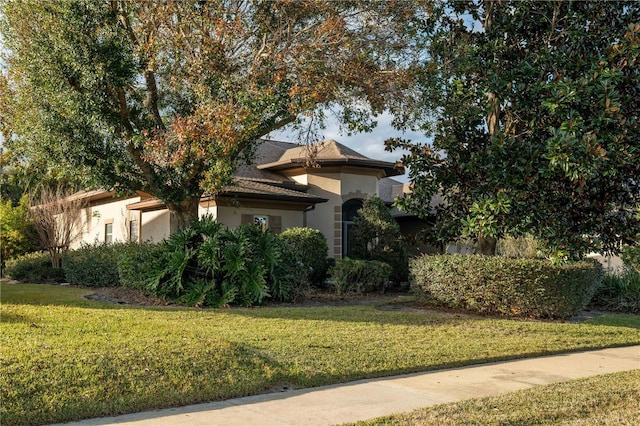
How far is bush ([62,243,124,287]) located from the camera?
776 inches

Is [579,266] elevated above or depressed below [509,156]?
below

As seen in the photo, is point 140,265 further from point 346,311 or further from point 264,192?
point 264,192

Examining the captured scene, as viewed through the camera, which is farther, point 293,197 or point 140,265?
point 293,197

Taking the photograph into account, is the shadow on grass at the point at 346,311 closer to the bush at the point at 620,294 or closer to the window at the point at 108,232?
the bush at the point at 620,294

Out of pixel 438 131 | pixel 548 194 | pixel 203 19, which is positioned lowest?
pixel 548 194

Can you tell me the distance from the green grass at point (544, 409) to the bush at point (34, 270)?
2023cm

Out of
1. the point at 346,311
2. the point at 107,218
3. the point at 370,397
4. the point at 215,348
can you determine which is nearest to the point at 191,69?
the point at 346,311

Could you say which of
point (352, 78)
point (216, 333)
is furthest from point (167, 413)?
point (352, 78)

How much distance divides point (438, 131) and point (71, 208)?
16.7m

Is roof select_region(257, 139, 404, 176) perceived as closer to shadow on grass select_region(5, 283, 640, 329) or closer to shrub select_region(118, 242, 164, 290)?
shrub select_region(118, 242, 164, 290)

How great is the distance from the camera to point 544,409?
621 centimetres

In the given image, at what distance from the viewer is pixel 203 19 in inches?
543

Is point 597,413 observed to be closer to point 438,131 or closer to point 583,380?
point 583,380

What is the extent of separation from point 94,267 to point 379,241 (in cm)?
962
